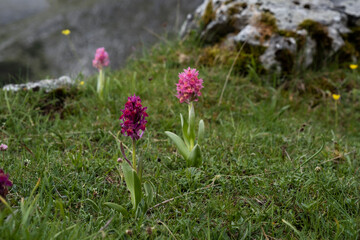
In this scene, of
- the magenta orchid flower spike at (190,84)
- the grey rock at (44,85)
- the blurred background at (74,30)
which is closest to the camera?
the magenta orchid flower spike at (190,84)

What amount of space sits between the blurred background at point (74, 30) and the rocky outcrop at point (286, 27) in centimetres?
198

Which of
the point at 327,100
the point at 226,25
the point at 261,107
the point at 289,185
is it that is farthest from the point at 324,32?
the point at 289,185

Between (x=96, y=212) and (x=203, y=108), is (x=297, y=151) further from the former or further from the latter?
(x=96, y=212)

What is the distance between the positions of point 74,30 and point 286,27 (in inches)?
193

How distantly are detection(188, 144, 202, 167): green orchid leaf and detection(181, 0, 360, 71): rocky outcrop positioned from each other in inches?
83.4

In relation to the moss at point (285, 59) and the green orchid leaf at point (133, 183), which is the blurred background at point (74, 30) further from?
the green orchid leaf at point (133, 183)

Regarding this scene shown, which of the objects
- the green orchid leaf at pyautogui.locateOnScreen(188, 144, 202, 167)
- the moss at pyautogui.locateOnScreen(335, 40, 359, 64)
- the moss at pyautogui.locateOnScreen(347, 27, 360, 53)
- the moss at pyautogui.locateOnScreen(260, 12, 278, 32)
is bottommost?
the moss at pyautogui.locateOnScreen(335, 40, 359, 64)

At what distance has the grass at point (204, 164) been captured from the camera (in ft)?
5.15

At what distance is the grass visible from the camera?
157cm

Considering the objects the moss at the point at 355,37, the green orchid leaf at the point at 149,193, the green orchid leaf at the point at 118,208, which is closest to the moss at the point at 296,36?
the moss at the point at 355,37

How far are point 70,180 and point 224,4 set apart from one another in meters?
3.28

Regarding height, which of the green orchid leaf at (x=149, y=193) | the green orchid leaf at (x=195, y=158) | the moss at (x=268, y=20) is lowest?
the green orchid leaf at (x=195, y=158)

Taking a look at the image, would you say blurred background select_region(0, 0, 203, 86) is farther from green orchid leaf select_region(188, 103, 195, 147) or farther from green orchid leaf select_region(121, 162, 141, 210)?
green orchid leaf select_region(121, 162, 141, 210)

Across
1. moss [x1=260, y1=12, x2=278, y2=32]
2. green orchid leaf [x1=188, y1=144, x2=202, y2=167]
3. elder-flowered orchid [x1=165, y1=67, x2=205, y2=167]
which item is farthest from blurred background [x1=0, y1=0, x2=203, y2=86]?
green orchid leaf [x1=188, y1=144, x2=202, y2=167]
